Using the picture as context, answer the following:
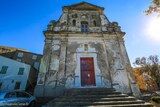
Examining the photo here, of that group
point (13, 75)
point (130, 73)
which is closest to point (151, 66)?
point (130, 73)

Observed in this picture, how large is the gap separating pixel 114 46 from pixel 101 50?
4.90 ft

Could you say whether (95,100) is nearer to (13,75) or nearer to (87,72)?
(87,72)

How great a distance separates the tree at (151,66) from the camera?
2441cm

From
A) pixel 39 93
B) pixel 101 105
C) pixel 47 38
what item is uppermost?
pixel 47 38

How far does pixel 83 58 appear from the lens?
10.5 m

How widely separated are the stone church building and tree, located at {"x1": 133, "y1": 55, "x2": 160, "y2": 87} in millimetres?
19206

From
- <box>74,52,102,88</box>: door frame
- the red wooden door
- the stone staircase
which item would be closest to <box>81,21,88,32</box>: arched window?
<box>74,52,102,88</box>: door frame

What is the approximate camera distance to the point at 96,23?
13.0 metres

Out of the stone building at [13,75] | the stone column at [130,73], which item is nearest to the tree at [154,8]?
the stone column at [130,73]

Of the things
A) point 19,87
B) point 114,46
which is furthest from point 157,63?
point 19,87

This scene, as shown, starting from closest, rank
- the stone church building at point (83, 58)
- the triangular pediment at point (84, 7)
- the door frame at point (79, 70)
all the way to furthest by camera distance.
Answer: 1. the stone church building at point (83, 58)
2. the door frame at point (79, 70)
3. the triangular pediment at point (84, 7)

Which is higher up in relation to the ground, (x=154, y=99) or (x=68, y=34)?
(x=68, y=34)

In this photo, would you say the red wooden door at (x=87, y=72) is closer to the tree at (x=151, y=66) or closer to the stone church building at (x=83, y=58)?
the stone church building at (x=83, y=58)

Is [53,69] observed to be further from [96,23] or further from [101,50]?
[96,23]
